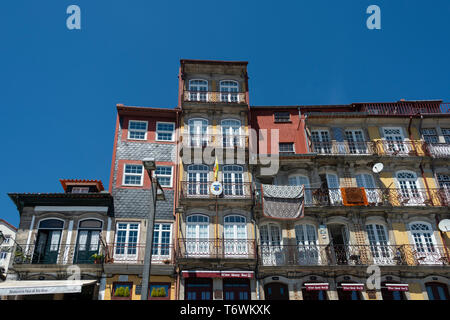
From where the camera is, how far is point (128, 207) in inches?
818

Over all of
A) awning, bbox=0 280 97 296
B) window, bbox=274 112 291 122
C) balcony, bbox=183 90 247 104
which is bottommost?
awning, bbox=0 280 97 296

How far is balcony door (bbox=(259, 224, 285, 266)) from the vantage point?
1972 cm

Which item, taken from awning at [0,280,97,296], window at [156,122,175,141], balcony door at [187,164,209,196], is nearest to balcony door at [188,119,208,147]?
window at [156,122,175,141]

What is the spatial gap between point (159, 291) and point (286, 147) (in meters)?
12.2

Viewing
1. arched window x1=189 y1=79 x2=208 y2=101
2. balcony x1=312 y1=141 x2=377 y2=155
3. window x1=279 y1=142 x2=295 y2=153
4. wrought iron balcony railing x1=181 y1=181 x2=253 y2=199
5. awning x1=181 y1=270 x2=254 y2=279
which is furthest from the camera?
arched window x1=189 y1=79 x2=208 y2=101

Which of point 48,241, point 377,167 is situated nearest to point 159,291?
point 48,241

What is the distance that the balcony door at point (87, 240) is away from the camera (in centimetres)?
1916

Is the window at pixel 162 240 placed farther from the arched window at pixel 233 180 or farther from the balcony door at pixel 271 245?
the balcony door at pixel 271 245

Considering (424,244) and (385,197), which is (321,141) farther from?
(424,244)

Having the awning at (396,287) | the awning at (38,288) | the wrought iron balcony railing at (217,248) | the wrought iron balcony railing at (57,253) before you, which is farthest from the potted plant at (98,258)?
the awning at (396,287)

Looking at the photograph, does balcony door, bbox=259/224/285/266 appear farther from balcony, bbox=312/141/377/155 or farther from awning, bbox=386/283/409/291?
balcony, bbox=312/141/377/155

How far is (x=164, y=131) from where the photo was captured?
2381cm

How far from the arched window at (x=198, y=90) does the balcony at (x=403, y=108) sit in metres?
11.1

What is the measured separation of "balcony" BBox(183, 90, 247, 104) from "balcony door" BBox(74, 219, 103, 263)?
9.89m
